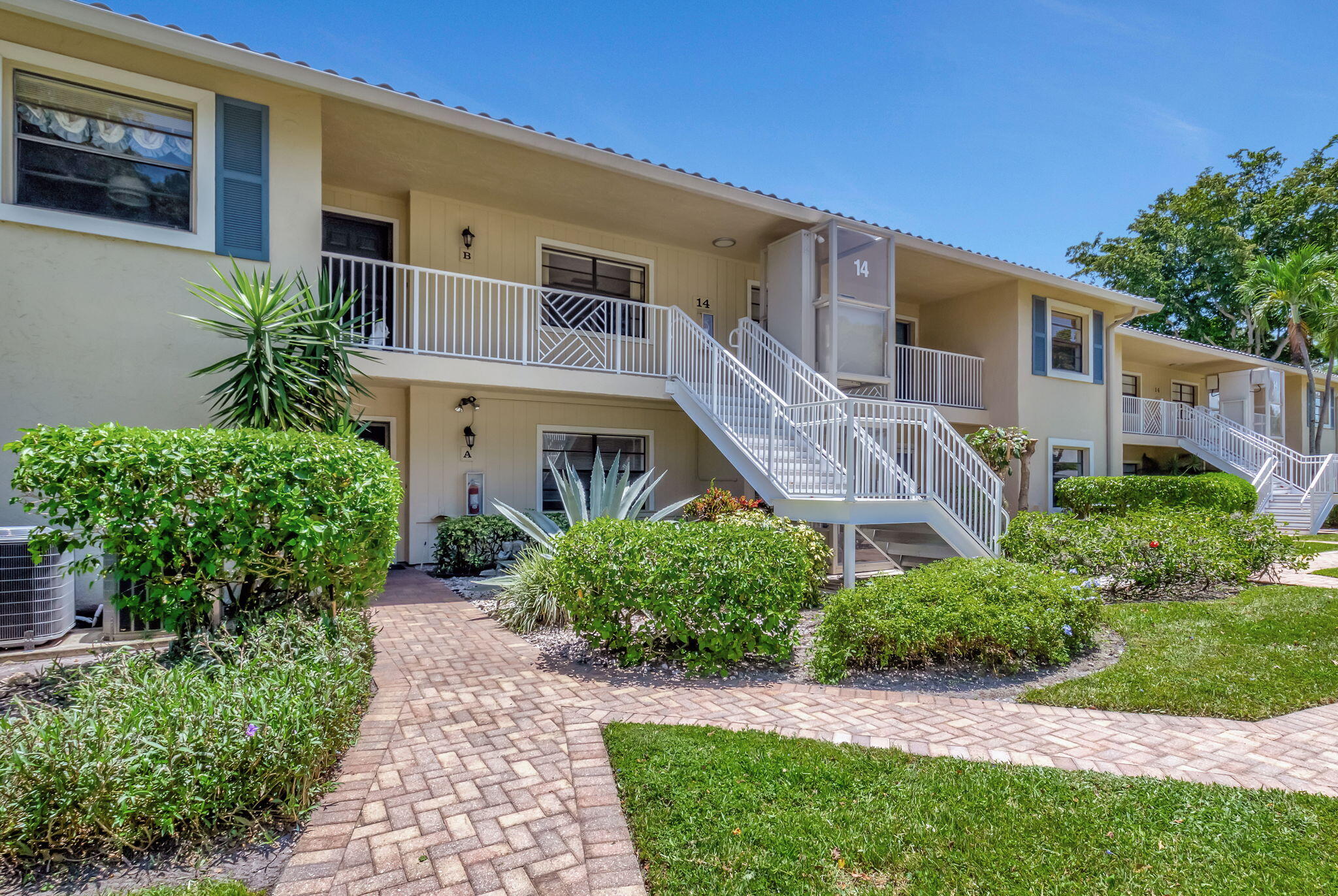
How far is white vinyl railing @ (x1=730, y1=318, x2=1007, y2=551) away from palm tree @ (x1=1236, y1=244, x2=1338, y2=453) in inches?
731

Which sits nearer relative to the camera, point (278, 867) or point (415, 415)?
point (278, 867)

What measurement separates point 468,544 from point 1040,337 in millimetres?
11624

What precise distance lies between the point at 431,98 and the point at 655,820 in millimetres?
7489

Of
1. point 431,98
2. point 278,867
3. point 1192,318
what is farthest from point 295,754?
point 1192,318

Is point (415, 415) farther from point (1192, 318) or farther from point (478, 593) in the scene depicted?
point (1192, 318)

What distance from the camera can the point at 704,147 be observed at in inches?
582

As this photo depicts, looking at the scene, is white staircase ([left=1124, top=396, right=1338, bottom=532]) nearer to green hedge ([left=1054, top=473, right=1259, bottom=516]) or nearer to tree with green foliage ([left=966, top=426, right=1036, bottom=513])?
green hedge ([left=1054, top=473, right=1259, bottom=516])

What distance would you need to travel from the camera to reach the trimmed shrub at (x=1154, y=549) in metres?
7.61

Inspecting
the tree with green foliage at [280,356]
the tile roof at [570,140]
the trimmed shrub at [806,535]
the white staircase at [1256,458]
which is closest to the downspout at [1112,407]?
the white staircase at [1256,458]

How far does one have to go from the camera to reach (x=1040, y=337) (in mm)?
13750

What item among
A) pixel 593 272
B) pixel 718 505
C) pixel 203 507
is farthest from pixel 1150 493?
pixel 203 507

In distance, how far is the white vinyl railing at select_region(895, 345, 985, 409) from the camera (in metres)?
13.0

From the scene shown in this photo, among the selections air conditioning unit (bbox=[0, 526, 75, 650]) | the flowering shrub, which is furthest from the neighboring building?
air conditioning unit (bbox=[0, 526, 75, 650])

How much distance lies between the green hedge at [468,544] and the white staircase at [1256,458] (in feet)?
52.7
